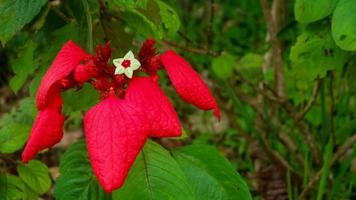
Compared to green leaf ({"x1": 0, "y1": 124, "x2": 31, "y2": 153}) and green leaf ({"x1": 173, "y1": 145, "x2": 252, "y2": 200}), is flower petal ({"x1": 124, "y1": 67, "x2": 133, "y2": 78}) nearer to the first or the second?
green leaf ({"x1": 173, "y1": 145, "x2": 252, "y2": 200})

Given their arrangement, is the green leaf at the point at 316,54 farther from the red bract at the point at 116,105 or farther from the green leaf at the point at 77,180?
the green leaf at the point at 77,180

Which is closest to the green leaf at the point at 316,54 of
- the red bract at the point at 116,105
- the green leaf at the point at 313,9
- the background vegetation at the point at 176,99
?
the background vegetation at the point at 176,99

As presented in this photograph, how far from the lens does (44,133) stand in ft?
3.66

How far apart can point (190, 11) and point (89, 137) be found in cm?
288

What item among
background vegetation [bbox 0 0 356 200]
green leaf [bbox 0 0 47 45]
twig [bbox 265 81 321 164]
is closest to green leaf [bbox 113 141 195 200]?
background vegetation [bbox 0 0 356 200]

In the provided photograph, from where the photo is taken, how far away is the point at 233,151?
116 inches

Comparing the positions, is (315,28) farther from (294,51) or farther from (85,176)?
(85,176)

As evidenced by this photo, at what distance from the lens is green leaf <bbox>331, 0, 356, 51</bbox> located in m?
1.30

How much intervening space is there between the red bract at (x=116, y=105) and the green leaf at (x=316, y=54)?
523 millimetres

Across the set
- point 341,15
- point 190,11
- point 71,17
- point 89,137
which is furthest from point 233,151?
point 89,137

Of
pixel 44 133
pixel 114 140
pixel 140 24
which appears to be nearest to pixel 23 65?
pixel 140 24

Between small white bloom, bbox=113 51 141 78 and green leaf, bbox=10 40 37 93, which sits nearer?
small white bloom, bbox=113 51 141 78

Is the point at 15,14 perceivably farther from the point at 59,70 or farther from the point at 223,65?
the point at 223,65

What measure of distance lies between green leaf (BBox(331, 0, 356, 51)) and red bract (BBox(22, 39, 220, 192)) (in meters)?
0.30
